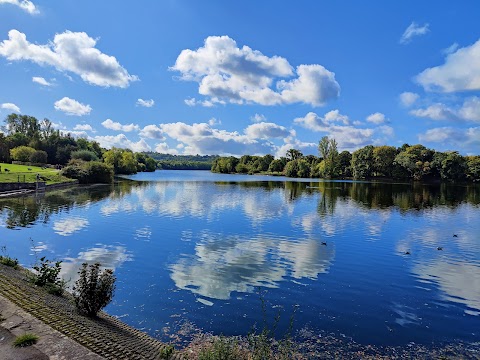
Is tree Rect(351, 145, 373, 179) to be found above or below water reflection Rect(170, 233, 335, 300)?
above

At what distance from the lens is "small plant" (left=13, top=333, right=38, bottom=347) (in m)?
6.63

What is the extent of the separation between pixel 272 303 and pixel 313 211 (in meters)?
29.1

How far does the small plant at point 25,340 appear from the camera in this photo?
663cm

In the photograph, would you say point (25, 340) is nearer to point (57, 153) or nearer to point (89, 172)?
point (89, 172)

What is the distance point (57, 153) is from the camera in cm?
12594

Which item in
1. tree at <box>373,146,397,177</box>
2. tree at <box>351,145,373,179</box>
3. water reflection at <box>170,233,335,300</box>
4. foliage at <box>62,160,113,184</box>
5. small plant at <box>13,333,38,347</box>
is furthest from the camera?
tree at <box>351,145,373,179</box>

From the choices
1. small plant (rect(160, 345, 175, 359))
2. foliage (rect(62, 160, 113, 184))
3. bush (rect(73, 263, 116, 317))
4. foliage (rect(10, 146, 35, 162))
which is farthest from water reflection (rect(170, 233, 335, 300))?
foliage (rect(10, 146, 35, 162))

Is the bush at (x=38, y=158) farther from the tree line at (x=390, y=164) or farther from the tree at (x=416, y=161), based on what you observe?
the tree at (x=416, y=161)

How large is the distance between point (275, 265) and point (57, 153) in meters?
131

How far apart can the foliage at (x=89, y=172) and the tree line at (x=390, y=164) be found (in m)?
97.8

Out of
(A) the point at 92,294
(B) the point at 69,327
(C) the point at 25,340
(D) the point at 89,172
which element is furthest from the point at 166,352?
(D) the point at 89,172

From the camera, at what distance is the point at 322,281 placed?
629 inches

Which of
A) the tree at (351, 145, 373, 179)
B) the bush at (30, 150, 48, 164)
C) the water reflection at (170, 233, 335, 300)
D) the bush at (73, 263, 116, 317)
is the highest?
the tree at (351, 145, 373, 179)

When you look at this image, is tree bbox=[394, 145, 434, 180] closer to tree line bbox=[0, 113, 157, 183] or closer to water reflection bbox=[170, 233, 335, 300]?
tree line bbox=[0, 113, 157, 183]
